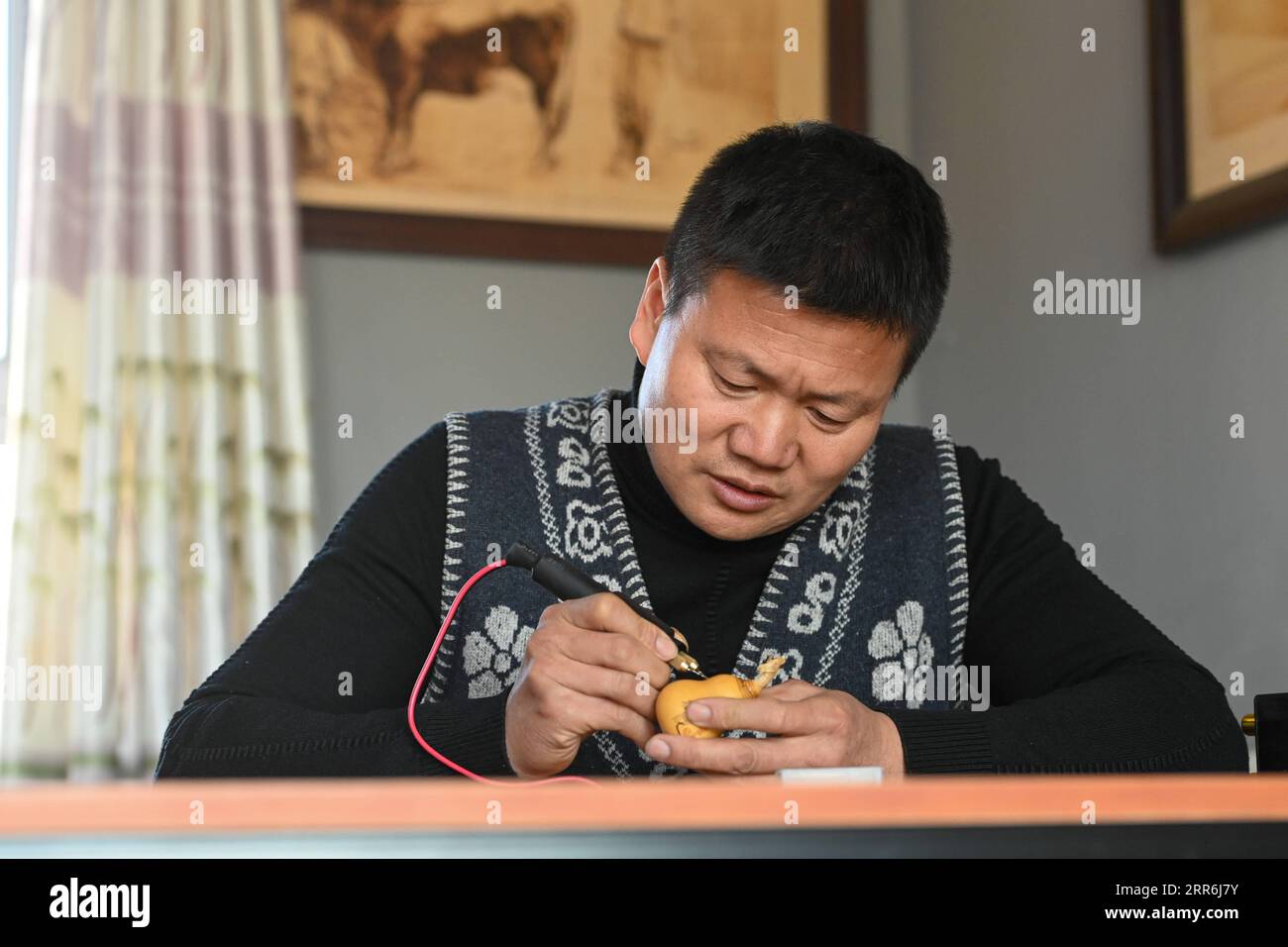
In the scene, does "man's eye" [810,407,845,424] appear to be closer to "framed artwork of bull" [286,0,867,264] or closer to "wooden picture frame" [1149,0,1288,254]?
"wooden picture frame" [1149,0,1288,254]

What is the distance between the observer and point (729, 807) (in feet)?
1.56

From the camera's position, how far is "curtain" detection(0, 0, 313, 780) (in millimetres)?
2359

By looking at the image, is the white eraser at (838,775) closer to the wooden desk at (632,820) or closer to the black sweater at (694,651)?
the wooden desk at (632,820)

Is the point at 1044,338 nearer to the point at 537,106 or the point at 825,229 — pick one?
the point at 537,106

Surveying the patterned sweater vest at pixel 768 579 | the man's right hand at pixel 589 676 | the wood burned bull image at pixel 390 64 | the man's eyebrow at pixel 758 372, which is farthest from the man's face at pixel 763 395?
the wood burned bull image at pixel 390 64

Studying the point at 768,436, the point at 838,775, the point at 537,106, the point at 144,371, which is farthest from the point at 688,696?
the point at 537,106

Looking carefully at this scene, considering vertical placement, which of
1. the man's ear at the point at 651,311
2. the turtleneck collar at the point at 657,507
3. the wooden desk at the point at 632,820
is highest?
the man's ear at the point at 651,311

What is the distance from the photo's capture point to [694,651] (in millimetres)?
1449

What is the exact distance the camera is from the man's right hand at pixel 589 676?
39.3 inches

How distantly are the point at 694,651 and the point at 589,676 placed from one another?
0.45 m

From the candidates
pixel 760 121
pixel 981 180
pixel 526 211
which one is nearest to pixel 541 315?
pixel 526 211

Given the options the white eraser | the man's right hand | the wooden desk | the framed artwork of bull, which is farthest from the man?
the framed artwork of bull

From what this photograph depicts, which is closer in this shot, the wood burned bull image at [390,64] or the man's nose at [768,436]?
the man's nose at [768,436]

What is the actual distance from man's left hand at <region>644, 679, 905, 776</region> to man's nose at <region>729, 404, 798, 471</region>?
0.28 metres
